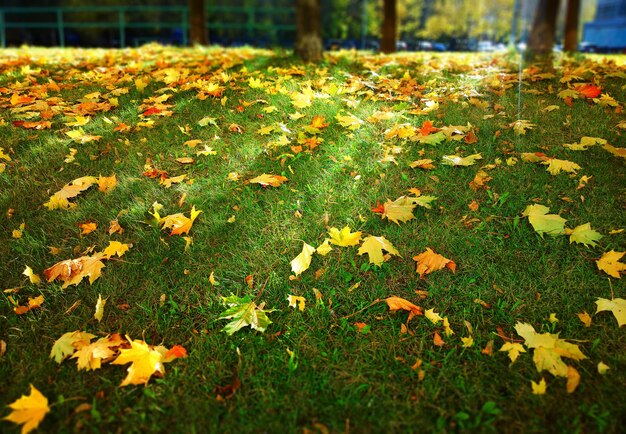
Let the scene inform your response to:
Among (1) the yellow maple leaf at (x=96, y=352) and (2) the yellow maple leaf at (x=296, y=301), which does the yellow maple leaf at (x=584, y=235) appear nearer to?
(2) the yellow maple leaf at (x=296, y=301)

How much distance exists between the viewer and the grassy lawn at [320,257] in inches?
69.5

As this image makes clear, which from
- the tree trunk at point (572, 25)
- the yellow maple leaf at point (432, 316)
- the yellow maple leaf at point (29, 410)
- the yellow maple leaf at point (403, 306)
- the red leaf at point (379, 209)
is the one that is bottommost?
the yellow maple leaf at point (29, 410)

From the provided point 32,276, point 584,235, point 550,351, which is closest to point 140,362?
point 32,276

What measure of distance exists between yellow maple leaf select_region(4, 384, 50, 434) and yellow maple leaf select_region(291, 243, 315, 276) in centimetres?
123

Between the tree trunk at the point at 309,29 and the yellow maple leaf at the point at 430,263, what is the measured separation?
4.88 metres

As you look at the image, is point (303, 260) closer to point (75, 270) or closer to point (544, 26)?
point (75, 270)

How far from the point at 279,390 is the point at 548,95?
388 cm

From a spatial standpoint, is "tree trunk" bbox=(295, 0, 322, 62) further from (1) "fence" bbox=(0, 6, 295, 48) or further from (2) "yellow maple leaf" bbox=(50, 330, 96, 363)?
(1) "fence" bbox=(0, 6, 295, 48)

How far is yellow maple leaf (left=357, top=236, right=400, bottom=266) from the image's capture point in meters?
2.36

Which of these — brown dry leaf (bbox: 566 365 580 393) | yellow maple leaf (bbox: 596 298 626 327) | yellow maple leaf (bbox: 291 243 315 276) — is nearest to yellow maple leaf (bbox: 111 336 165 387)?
yellow maple leaf (bbox: 291 243 315 276)

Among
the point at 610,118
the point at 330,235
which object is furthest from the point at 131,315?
the point at 610,118

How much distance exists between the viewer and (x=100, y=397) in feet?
5.88

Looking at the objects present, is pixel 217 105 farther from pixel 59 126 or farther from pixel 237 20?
pixel 237 20

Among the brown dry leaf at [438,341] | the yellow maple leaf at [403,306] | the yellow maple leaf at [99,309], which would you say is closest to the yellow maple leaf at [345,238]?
the yellow maple leaf at [403,306]
